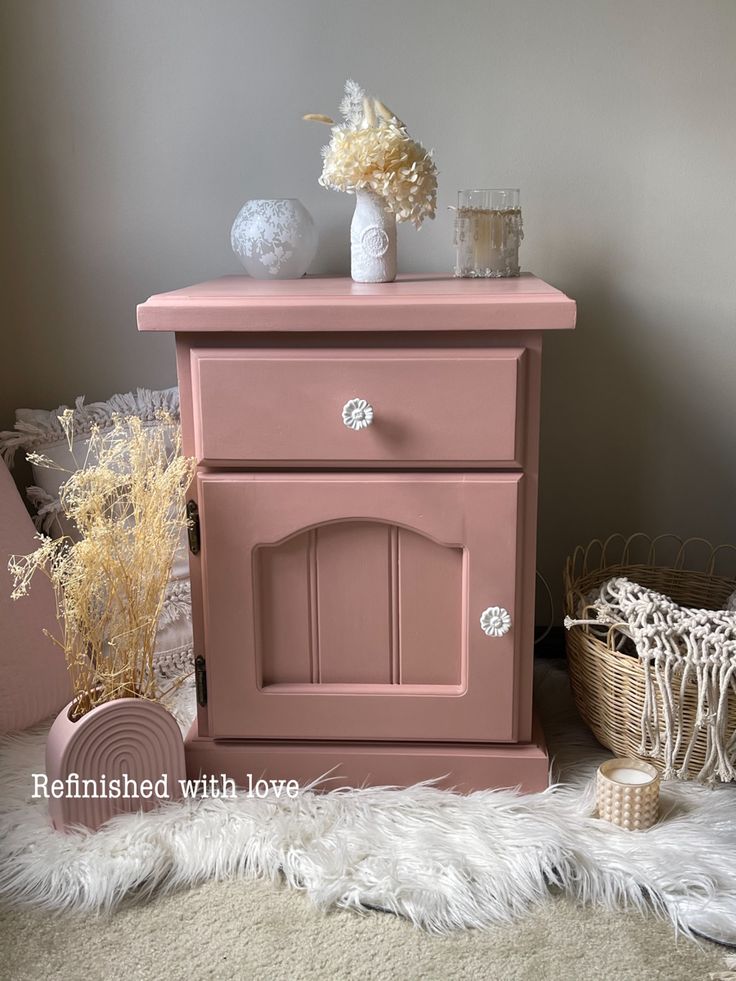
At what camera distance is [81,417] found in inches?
68.6

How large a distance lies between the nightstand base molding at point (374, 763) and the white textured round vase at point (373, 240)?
2.33 ft

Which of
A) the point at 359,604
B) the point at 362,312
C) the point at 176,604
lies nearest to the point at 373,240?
the point at 362,312

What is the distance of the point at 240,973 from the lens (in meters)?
1.09

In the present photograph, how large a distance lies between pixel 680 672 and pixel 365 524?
0.49 meters

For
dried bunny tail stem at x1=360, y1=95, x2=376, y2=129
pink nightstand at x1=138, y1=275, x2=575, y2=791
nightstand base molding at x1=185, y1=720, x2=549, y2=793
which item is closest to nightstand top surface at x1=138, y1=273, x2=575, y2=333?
pink nightstand at x1=138, y1=275, x2=575, y2=791

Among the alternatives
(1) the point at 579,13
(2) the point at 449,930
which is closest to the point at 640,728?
(2) the point at 449,930

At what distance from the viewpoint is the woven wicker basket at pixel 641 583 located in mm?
1384

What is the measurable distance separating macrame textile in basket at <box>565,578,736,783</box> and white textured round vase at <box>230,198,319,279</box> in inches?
28.7

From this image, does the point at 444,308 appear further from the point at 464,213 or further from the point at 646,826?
the point at 646,826

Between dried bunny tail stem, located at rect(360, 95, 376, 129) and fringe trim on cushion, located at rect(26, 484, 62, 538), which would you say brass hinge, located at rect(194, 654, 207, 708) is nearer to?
fringe trim on cushion, located at rect(26, 484, 62, 538)

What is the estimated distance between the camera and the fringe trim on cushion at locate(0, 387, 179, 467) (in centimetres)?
174

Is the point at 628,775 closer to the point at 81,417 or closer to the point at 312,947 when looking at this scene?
the point at 312,947

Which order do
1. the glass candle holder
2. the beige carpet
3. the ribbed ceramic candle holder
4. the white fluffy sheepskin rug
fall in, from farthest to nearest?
the glass candle holder
the ribbed ceramic candle holder
the white fluffy sheepskin rug
the beige carpet

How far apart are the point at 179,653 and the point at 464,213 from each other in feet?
2.90
